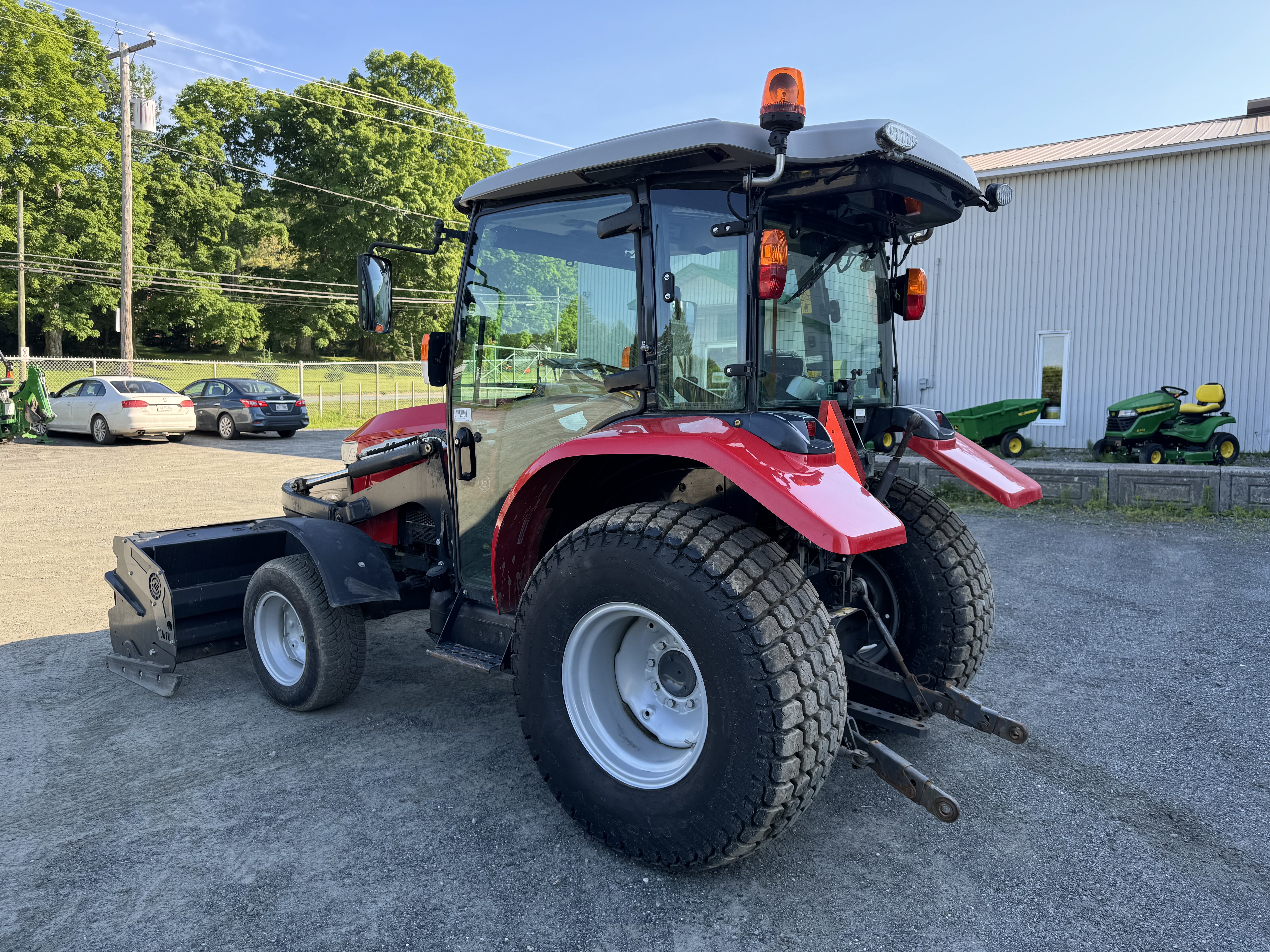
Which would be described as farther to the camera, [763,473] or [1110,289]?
[1110,289]

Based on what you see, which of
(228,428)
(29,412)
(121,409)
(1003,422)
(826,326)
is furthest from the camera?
(228,428)

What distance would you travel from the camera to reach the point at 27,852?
2891 mm

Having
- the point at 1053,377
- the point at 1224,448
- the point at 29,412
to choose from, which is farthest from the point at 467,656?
the point at 29,412

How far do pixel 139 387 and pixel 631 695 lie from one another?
1877 centimetres

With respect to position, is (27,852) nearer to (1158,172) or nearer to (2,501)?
(2,501)

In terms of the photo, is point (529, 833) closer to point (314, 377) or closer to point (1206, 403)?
A: point (1206, 403)

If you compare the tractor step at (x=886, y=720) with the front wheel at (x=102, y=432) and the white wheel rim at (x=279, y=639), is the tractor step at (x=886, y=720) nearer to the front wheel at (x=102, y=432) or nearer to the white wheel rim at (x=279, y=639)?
the white wheel rim at (x=279, y=639)

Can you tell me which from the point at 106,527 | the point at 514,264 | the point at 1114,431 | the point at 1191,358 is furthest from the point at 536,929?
the point at 1191,358

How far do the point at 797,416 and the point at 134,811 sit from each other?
2.89m

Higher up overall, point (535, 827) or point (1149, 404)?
point (1149, 404)

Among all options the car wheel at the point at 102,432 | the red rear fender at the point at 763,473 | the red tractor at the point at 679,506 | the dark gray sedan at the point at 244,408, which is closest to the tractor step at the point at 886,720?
the red tractor at the point at 679,506

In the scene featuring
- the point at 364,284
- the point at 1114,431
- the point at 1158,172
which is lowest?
the point at 1114,431

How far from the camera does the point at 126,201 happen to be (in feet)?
79.3

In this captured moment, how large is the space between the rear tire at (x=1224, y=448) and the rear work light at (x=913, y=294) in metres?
10.0
